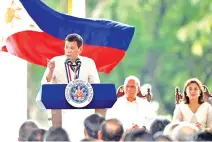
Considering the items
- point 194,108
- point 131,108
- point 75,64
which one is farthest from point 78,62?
point 194,108

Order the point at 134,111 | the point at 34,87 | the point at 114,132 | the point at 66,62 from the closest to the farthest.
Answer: the point at 114,132 < the point at 66,62 < the point at 134,111 < the point at 34,87

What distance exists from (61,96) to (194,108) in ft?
4.27

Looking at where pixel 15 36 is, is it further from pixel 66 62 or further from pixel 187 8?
pixel 187 8

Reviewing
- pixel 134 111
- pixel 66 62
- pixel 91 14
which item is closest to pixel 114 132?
pixel 66 62

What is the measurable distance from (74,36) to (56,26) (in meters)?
1.56

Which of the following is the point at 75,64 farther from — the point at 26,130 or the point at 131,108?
the point at 26,130

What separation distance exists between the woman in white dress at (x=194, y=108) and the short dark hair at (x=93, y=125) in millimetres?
1678

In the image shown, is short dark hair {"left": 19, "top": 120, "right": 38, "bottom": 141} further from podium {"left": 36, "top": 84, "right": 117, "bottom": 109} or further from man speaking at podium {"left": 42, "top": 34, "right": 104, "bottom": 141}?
man speaking at podium {"left": 42, "top": 34, "right": 104, "bottom": 141}

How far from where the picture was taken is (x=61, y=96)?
472 centimetres

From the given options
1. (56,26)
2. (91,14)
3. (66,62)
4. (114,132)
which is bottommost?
(114,132)

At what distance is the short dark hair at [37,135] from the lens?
3.55m

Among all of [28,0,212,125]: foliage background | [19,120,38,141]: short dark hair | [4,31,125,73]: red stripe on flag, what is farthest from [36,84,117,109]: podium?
[28,0,212,125]: foliage background

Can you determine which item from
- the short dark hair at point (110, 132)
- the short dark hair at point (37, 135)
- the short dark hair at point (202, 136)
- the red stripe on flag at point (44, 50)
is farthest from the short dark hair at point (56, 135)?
the red stripe on flag at point (44, 50)

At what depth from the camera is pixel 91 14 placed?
9.71m
